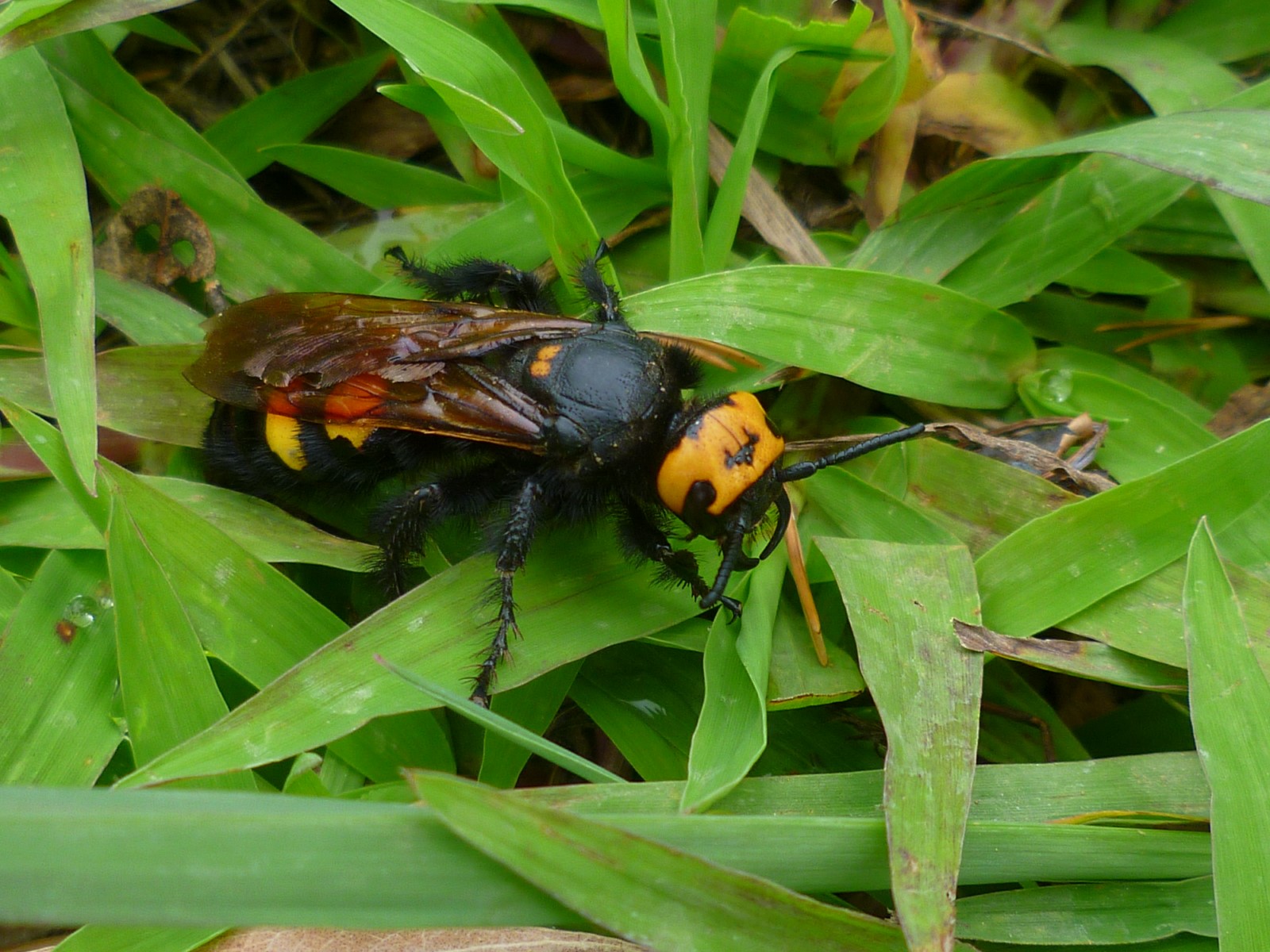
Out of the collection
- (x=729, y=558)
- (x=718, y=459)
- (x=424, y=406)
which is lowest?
(x=729, y=558)

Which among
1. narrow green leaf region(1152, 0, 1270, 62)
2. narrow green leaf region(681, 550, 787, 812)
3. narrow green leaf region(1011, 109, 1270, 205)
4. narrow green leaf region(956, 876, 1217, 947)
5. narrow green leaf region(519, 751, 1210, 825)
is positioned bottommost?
narrow green leaf region(956, 876, 1217, 947)

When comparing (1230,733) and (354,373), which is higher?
(354,373)

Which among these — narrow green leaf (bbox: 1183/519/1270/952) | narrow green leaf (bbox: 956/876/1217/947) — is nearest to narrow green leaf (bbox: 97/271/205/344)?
narrow green leaf (bbox: 956/876/1217/947)

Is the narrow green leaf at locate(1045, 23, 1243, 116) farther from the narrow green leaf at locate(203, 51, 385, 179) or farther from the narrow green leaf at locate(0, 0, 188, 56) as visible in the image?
the narrow green leaf at locate(0, 0, 188, 56)

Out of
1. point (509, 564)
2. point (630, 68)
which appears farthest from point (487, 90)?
point (509, 564)

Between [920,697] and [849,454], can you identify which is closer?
[920,697]

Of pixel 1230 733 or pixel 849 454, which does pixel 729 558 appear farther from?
pixel 1230 733

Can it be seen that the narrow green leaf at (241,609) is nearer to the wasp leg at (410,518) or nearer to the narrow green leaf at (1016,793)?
the wasp leg at (410,518)
